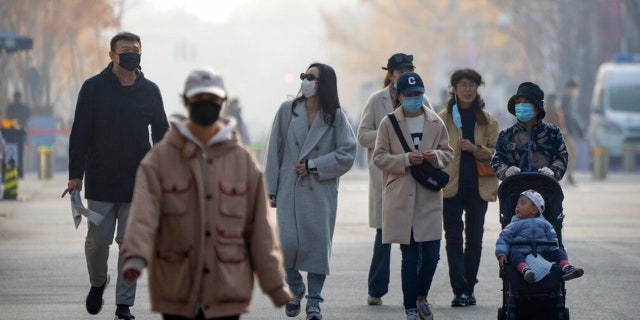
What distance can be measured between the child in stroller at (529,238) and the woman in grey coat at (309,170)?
162 cm

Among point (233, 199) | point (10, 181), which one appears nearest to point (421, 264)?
point (233, 199)

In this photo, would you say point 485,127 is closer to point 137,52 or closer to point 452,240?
point 452,240

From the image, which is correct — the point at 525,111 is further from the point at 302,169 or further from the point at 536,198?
the point at 302,169

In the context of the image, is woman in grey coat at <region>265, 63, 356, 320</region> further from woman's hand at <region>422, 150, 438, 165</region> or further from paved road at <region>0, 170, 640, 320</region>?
woman's hand at <region>422, 150, 438, 165</region>

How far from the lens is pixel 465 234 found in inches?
482

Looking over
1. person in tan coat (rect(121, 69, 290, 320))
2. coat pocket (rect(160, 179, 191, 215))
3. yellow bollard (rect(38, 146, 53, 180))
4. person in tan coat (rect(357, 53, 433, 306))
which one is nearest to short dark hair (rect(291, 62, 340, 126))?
person in tan coat (rect(357, 53, 433, 306))

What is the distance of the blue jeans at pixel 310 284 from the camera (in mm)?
11048

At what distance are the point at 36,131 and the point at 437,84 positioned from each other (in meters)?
53.2

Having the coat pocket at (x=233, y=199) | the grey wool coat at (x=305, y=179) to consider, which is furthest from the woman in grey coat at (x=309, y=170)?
the coat pocket at (x=233, y=199)

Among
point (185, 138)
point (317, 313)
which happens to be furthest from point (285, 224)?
point (185, 138)

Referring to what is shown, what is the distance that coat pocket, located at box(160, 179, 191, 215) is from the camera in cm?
715

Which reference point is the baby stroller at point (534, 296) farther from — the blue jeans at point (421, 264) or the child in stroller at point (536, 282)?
the blue jeans at point (421, 264)

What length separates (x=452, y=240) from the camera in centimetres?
1213

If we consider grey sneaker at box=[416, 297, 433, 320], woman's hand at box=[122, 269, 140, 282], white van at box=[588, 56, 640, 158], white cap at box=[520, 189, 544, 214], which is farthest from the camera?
white van at box=[588, 56, 640, 158]
